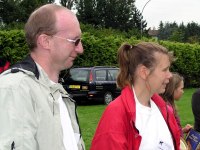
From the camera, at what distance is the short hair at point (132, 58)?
330cm

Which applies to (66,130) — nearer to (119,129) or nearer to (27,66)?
(27,66)

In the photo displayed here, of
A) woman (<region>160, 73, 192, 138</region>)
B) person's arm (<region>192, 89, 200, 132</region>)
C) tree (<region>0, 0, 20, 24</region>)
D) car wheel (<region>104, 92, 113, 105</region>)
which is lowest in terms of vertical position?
car wheel (<region>104, 92, 113, 105</region>)

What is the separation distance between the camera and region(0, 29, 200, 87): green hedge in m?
16.0

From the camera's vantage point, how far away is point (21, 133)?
1911 millimetres

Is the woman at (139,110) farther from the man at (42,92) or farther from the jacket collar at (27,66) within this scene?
the jacket collar at (27,66)

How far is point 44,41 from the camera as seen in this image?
2281 millimetres

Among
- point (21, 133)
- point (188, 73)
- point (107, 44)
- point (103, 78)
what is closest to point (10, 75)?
point (21, 133)

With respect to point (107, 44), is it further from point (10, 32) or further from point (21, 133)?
point (21, 133)

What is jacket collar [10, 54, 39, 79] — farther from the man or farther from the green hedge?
the green hedge

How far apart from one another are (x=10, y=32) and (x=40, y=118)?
48.0 feet

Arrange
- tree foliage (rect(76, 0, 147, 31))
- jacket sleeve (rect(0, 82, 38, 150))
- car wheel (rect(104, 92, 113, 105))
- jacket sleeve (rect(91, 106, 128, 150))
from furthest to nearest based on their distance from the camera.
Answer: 1. tree foliage (rect(76, 0, 147, 31))
2. car wheel (rect(104, 92, 113, 105))
3. jacket sleeve (rect(91, 106, 128, 150))
4. jacket sleeve (rect(0, 82, 38, 150))

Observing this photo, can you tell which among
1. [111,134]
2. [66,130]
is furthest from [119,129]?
[66,130]

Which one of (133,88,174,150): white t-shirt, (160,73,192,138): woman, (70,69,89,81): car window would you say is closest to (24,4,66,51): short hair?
(133,88,174,150): white t-shirt

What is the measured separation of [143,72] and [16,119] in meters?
1.56
